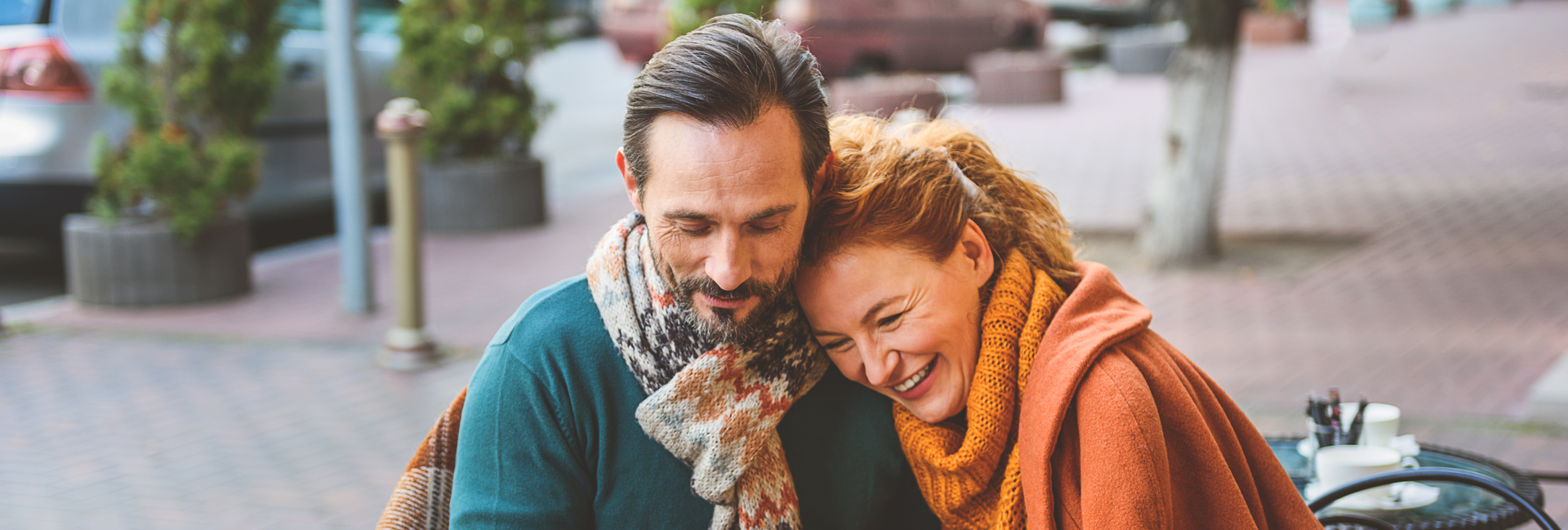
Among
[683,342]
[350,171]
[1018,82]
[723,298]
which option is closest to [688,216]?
[723,298]

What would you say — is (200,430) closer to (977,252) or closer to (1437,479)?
(977,252)

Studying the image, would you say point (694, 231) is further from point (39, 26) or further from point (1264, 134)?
point (1264, 134)

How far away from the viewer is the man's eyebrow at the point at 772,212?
1932mm

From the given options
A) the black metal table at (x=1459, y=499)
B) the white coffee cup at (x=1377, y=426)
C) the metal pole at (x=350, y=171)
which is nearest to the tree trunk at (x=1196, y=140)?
the metal pole at (x=350, y=171)

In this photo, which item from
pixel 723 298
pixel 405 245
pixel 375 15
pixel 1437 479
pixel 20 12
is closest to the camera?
pixel 723 298

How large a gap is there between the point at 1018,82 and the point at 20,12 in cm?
1095

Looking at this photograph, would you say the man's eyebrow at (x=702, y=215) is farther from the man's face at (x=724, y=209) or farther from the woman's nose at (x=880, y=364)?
the woman's nose at (x=880, y=364)

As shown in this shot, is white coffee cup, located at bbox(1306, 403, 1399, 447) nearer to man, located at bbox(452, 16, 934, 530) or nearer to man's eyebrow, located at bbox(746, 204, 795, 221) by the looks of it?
man, located at bbox(452, 16, 934, 530)

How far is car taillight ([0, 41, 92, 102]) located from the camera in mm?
6660

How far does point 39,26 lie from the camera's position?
22.2 ft

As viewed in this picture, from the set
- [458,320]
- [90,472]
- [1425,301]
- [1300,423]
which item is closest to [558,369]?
[90,472]

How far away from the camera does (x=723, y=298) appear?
202cm

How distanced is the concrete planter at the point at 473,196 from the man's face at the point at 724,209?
24.2ft

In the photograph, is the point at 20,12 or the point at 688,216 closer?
the point at 688,216
